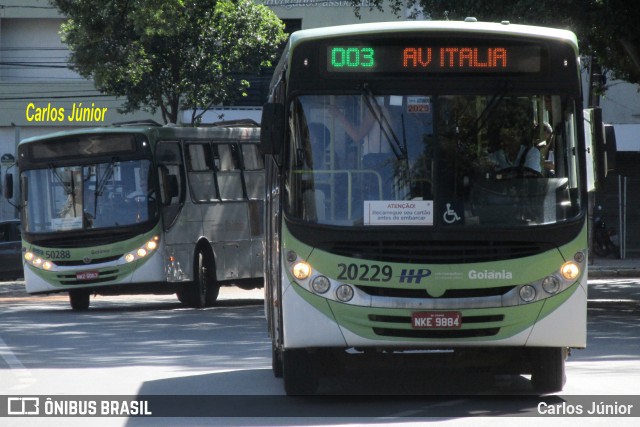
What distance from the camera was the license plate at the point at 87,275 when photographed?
2344 centimetres

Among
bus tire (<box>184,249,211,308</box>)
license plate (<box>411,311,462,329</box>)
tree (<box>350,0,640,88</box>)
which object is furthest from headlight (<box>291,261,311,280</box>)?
bus tire (<box>184,249,211,308</box>)

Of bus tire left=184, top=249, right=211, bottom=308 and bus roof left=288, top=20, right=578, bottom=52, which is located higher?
bus roof left=288, top=20, right=578, bottom=52

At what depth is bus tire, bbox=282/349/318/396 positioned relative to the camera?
10.8 metres

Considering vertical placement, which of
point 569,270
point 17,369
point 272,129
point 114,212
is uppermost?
point 272,129

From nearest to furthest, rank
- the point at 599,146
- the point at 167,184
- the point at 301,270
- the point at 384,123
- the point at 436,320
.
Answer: the point at 436,320
the point at 301,270
the point at 384,123
the point at 599,146
the point at 167,184

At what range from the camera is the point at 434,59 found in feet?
35.6

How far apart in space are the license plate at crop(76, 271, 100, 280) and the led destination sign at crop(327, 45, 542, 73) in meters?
13.3

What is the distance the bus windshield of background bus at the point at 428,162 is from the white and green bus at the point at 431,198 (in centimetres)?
1

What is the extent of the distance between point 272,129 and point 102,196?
43.4ft

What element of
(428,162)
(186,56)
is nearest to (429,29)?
(428,162)

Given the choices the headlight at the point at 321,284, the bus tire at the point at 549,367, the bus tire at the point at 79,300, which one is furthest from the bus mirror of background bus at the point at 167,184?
the bus tire at the point at 549,367

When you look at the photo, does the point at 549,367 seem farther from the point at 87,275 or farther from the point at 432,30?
the point at 87,275

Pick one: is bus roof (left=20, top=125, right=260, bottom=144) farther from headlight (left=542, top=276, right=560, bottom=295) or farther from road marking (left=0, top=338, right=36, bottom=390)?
headlight (left=542, top=276, right=560, bottom=295)

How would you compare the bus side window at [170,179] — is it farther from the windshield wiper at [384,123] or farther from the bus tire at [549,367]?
the bus tire at [549,367]
